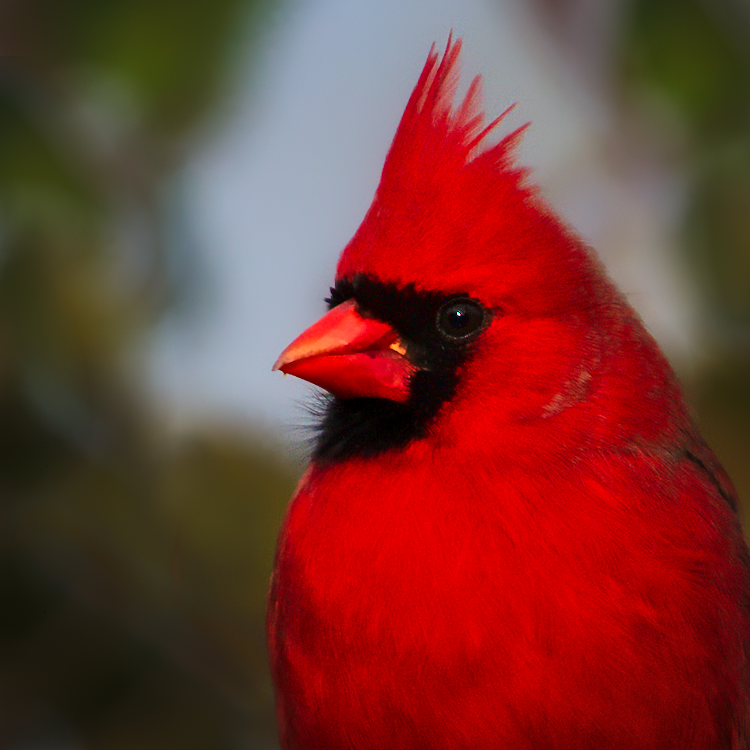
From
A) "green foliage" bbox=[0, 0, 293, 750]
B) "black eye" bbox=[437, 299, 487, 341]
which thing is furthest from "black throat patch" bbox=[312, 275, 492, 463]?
"green foliage" bbox=[0, 0, 293, 750]

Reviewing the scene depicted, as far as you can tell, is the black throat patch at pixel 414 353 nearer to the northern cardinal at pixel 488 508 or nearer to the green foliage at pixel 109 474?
the northern cardinal at pixel 488 508

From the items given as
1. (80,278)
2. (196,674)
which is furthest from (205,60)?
(196,674)

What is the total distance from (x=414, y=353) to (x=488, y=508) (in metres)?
0.22

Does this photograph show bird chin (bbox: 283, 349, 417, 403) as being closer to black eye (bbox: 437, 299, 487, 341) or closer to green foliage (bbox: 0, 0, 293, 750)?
black eye (bbox: 437, 299, 487, 341)

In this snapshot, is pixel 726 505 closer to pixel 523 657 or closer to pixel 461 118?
pixel 523 657

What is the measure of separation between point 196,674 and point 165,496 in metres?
0.34

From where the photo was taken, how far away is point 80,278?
2090 millimetres

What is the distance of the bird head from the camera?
1.35 metres

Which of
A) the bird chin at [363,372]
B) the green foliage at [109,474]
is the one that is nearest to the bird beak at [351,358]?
the bird chin at [363,372]

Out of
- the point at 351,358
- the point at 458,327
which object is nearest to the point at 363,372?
the point at 351,358

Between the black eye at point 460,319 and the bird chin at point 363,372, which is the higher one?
the black eye at point 460,319

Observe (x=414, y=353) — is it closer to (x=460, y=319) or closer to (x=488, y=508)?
(x=460, y=319)

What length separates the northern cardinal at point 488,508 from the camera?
48.3 inches

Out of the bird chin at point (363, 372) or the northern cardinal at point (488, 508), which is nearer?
the northern cardinal at point (488, 508)
